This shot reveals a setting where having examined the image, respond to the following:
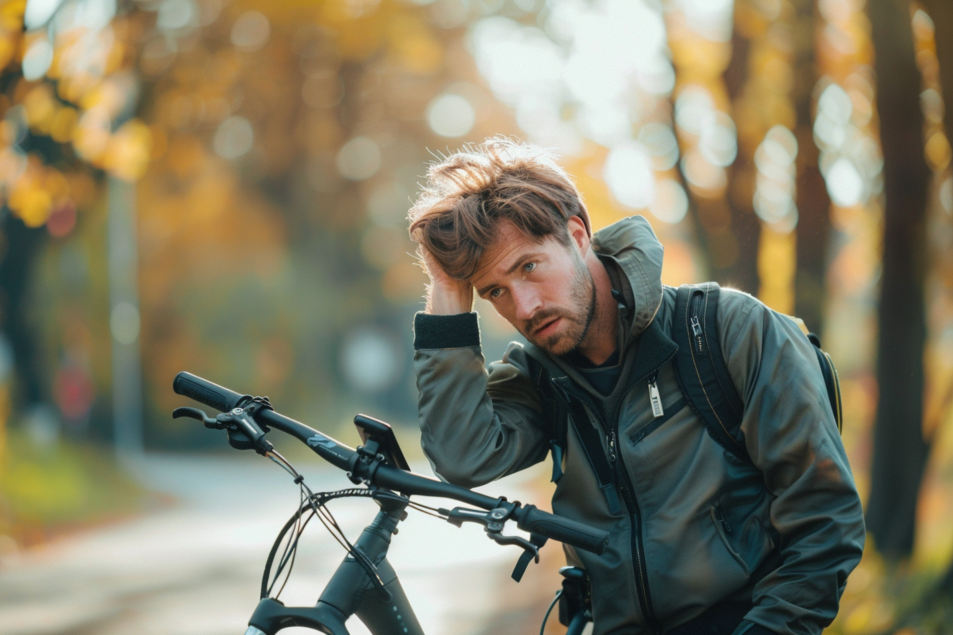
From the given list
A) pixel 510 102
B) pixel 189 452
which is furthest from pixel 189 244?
pixel 510 102

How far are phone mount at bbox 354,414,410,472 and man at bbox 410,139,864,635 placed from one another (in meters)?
0.28

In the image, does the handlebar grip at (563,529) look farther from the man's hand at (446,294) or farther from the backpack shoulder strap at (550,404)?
the man's hand at (446,294)

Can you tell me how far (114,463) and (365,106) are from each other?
11924 millimetres

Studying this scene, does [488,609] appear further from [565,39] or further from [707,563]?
[565,39]

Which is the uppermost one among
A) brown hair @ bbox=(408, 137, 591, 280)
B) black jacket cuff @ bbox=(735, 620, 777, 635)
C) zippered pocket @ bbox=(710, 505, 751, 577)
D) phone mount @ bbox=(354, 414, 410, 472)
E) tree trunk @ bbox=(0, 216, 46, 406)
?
tree trunk @ bbox=(0, 216, 46, 406)

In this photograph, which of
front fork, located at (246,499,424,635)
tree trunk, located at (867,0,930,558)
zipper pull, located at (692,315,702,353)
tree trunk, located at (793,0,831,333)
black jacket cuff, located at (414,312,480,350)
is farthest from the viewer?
tree trunk, located at (793,0,831,333)

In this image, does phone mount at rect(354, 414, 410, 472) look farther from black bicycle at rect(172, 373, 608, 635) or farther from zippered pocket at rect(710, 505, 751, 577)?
zippered pocket at rect(710, 505, 751, 577)

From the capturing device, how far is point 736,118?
8867 millimetres

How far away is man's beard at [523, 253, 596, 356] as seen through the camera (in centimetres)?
279

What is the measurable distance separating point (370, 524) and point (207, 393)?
22.9 inches

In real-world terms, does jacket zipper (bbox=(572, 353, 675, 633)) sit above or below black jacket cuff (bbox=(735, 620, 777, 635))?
above

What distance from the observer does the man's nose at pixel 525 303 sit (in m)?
2.79

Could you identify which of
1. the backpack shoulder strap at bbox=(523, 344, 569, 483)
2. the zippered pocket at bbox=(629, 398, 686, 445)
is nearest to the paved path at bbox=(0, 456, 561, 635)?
the backpack shoulder strap at bbox=(523, 344, 569, 483)

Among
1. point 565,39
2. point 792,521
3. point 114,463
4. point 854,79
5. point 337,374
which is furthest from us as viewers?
point 337,374
